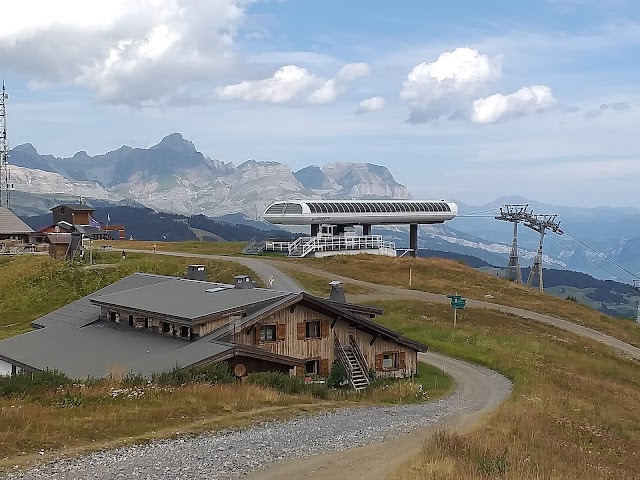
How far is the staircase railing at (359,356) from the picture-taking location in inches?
1390

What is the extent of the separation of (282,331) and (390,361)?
24.0 ft

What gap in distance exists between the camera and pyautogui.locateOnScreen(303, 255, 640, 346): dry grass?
6347 centimetres

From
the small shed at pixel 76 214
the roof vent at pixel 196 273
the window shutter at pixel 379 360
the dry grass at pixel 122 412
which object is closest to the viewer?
the dry grass at pixel 122 412

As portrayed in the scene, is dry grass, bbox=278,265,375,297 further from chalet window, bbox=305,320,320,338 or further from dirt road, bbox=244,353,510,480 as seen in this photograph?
dirt road, bbox=244,353,510,480

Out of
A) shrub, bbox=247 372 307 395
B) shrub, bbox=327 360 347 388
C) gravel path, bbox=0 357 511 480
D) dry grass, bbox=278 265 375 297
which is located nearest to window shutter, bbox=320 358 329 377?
shrub, bbox=327 360 347 388

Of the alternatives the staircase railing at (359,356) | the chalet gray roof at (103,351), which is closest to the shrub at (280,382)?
the chalet gray roof at (103,351)

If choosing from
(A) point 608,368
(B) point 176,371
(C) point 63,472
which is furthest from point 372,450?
(A) point 608,368

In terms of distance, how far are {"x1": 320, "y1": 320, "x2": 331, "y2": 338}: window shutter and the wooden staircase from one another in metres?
0.51

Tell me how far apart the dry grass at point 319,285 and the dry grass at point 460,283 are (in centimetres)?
521

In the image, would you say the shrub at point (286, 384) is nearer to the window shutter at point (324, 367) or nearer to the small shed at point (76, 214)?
the window shutter at point (324, 367)

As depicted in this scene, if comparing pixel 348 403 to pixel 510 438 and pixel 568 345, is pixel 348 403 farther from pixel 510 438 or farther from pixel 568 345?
pixel 568 345

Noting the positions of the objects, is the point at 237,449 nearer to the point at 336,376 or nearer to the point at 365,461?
the point at 365,461

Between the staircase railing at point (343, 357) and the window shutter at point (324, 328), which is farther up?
the window shutter at point (324, 328)

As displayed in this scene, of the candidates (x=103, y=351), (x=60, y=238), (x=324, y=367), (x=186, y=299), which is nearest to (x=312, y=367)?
(x=324, y=367)
